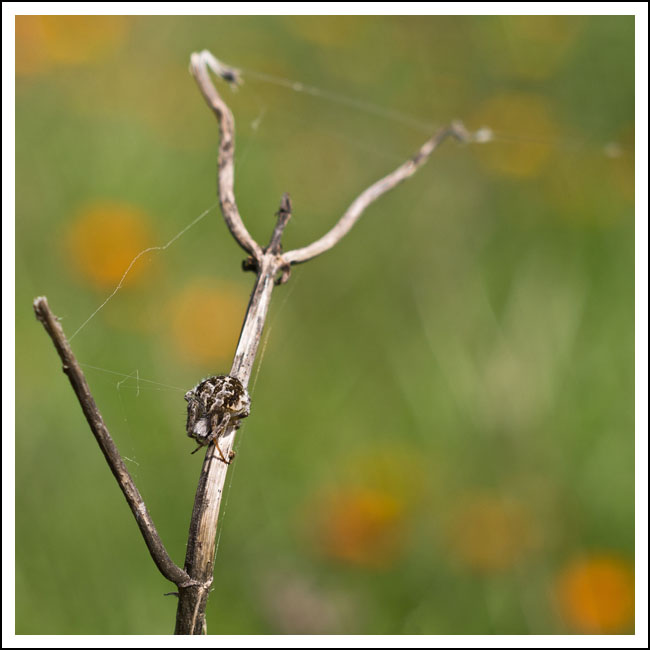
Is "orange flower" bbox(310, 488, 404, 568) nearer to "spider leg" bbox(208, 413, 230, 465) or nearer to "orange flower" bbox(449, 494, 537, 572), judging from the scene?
"orange flower" bbox(449, 494, 537, 572)

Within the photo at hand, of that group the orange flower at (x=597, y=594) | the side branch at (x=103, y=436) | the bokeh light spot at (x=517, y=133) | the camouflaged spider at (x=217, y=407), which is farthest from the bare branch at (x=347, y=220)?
the bokeh light spot at (x=517, y=133)

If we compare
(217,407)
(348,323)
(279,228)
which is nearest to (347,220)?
(279,228)

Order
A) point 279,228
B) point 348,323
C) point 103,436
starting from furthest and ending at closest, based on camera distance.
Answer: point 348,323 → point 279,228 → point 103,436

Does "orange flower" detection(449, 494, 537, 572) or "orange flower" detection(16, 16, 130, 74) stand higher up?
"orange flower" detection(16, 16, 130, 74)

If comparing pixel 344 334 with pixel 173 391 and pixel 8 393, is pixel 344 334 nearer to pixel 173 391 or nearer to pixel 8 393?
pixel 173 391

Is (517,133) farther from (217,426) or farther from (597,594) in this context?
(217,426)

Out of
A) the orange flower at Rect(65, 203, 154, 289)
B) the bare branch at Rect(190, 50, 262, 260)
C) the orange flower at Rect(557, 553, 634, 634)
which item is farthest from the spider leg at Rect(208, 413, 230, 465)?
the orange flower at Rect(65, 203, 154, 289)
